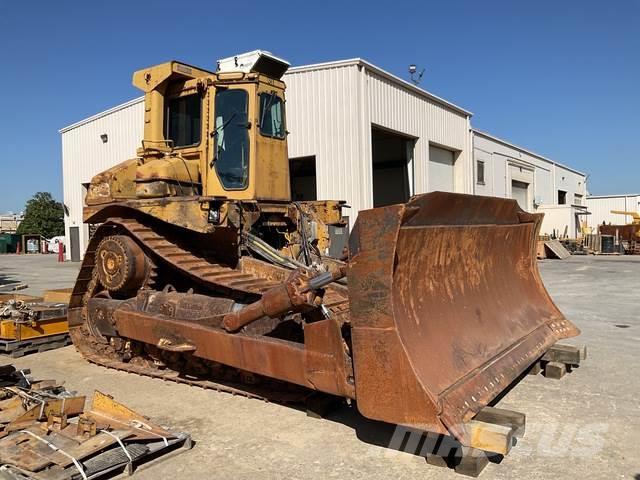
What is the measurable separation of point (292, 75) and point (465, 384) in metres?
14.8

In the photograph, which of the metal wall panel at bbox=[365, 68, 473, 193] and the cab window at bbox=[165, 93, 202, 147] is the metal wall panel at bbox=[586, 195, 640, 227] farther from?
the cab window at bbox=[165, 93, 202, 147]

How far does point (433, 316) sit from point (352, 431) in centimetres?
106

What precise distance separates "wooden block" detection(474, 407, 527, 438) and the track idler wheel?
12.1ft

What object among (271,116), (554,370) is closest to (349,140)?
(271,116)

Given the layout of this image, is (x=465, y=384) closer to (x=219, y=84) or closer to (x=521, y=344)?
(x=521, y=344)

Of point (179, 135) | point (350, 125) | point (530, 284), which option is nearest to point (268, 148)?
point (179, 135)

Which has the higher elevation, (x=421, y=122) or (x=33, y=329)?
(x=421, y=122)

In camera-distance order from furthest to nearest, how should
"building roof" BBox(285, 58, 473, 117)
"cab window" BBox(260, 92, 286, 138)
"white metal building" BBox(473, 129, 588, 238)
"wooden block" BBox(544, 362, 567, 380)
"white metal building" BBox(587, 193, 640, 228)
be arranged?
1. "white metal building" BBox(587, 193, 640, 228)
2. "white metal building" BBox(473, 129, 588, 238)
3. "building roof" BBox(285, 58, 473, 117)
4. "cab window" BBox(260, 92, 286, 138)
5. "wooden block" BBox(544, 362, 567, 380)

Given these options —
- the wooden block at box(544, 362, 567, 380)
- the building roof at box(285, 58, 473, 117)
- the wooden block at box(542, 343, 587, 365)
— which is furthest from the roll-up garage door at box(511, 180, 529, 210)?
the wooden block at box(544, 362, 567, 380)

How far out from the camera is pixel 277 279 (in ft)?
17.1

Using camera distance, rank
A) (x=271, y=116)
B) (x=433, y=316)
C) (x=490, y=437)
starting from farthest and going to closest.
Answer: (x=271, y=116) → (x=433, y=316) → (x=490, y=437)

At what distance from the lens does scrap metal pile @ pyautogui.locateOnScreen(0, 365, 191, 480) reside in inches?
130

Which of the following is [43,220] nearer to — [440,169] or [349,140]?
[440,169]

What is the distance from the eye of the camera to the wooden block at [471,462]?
3.33 m
